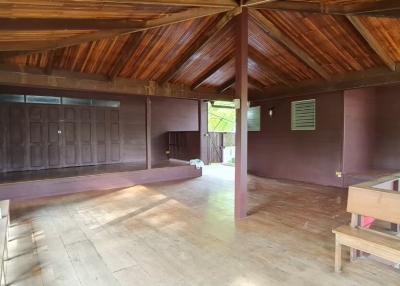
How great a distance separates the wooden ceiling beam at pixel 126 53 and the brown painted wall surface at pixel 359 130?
5.12 m

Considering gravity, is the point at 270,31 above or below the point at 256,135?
above

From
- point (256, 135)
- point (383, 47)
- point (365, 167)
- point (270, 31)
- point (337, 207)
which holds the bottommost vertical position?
point (337, 207)

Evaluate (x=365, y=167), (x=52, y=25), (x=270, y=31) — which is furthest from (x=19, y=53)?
(x=365, y=167)

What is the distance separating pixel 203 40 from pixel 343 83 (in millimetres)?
3480

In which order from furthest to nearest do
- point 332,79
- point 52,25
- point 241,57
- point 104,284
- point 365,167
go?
point 365,167, point 332,79, point 241,57, point 52,25, point 104,284

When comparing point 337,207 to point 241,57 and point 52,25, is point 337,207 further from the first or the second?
point 52,25

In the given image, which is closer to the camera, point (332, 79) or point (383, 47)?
point (383, 47)

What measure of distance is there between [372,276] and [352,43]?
171 inches

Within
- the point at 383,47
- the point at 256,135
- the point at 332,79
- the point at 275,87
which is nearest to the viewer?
the point at 383,47

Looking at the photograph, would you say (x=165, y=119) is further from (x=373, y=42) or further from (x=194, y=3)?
(x=373, y=42)

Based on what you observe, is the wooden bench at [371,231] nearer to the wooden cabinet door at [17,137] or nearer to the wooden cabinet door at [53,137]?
the wooden cabinet door at [53,137]

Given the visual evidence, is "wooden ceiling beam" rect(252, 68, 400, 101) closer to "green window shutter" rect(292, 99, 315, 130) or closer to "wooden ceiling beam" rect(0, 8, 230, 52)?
"green window shutter" rect(292, 99, 315, 130)

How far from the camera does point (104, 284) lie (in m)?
2.48

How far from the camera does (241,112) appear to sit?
14.6 feet
